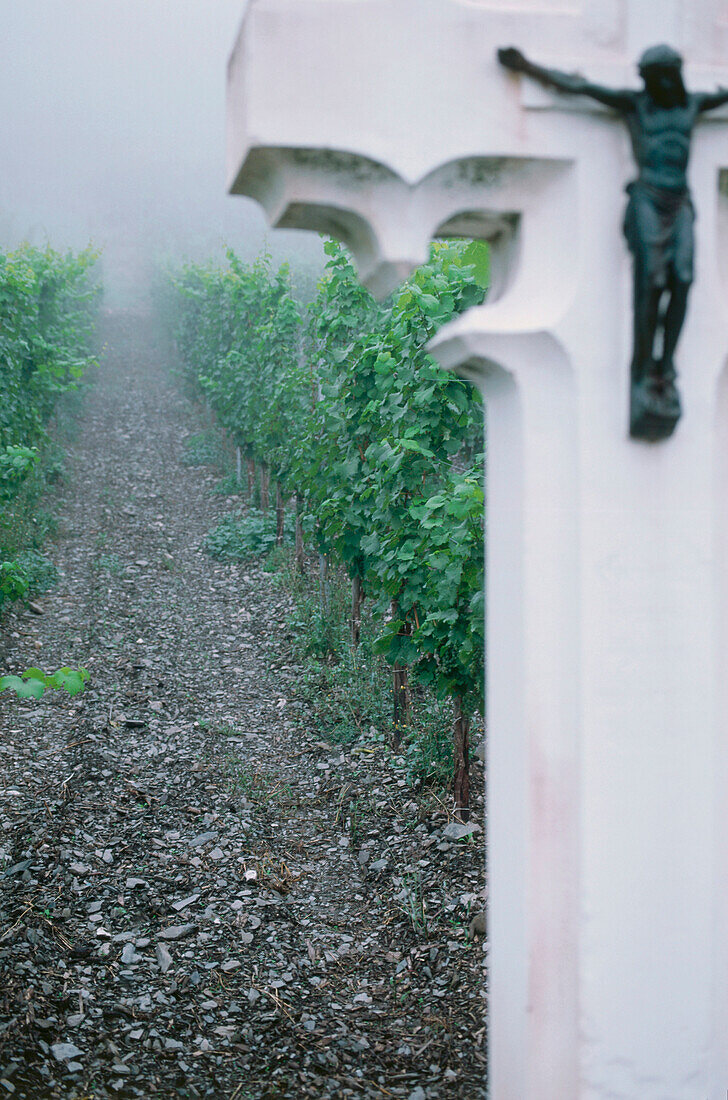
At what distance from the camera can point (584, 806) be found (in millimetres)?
2471

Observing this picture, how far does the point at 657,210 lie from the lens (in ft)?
7.78

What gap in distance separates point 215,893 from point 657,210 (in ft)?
13.8

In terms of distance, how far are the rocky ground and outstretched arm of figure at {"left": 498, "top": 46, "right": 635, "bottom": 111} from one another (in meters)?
3.46

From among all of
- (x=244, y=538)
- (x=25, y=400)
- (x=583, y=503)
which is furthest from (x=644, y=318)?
(x=25, y=400)

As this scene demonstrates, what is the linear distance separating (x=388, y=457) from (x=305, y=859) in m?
2.70

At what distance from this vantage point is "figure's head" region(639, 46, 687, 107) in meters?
2.32

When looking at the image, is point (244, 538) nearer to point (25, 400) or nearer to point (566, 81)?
point (25, 400)

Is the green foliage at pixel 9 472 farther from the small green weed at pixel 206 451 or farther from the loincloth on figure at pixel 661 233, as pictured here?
the small green weed at pixel 206 451

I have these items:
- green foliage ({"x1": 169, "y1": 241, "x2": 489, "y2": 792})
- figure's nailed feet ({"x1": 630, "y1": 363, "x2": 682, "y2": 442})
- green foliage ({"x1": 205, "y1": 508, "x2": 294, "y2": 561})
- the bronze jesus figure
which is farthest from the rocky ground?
green foliage ({"x1": 205, "y1": 508, "x2": 294, "y2": 561})

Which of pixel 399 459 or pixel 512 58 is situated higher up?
pixel 512 58

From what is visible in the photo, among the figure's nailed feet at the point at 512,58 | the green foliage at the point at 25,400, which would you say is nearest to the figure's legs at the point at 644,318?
the figure's nailed feet at the point at 512,58

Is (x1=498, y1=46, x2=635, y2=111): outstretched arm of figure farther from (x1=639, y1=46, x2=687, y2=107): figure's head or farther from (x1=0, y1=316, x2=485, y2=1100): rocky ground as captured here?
(x1=0, y1=316, x2=485, y2=1100): rocky ground

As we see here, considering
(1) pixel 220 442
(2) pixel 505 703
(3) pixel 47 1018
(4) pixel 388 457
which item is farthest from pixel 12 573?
(1) pixel 220 442

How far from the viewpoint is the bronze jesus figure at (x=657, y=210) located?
7.72ft
